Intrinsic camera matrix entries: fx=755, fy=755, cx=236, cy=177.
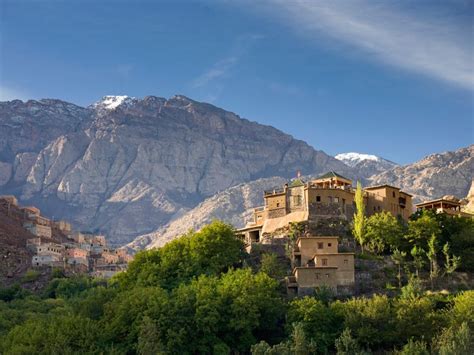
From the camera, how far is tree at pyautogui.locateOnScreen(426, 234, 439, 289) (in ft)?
247

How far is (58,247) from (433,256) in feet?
308

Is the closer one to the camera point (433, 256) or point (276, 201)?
point (433, 256)

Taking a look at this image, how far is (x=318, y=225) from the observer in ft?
278

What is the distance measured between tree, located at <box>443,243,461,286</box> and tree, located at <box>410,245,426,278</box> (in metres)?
2.28

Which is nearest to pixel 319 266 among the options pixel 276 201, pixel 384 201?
pixel 276 201

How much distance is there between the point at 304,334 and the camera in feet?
209

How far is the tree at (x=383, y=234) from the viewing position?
80.0m

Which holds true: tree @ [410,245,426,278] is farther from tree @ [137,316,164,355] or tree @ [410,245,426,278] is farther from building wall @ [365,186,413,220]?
tree @ [137,316,164,355]

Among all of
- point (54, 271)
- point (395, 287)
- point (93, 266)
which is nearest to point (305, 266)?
point (395, 287)

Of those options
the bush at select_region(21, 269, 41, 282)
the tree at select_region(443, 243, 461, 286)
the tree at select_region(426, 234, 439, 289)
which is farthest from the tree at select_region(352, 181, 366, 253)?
the bush at select_region(21, 269, 41, 282)

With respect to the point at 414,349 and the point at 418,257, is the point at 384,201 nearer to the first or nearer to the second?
the point at 418,257

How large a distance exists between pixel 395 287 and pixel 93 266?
94540mm

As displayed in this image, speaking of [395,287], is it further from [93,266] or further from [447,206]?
[93,266]

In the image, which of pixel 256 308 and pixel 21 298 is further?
pixel 21 298
